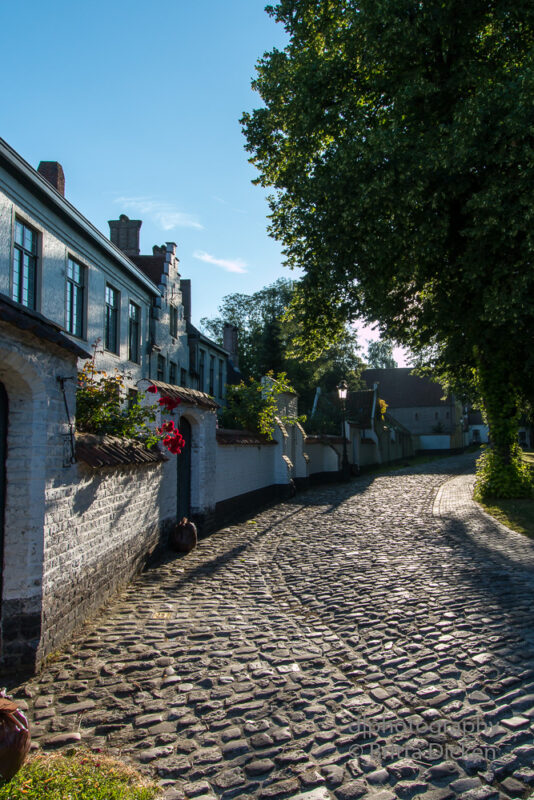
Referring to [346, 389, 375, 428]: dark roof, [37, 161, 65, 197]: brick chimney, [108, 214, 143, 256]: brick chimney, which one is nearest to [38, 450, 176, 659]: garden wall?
[37, 161, 65, 197]: brick chimney

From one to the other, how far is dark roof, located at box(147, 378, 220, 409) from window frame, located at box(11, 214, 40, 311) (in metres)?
5.23

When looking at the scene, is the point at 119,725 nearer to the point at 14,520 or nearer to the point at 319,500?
the point at 14,520

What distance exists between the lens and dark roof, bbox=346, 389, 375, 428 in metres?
35.7

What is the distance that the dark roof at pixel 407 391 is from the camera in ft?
226

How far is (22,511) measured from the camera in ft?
15.1

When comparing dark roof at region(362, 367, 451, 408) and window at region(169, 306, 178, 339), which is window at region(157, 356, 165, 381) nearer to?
window at region(169, 306, 178, 339)

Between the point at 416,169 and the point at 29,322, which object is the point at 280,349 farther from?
the point at 29,322

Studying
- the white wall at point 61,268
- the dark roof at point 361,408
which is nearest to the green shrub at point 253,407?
the white wall at point 61,268

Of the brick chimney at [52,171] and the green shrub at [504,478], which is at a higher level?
the brick chimney at [52,171]

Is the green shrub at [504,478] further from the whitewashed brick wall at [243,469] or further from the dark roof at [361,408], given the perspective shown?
the dark roof at [361,408]

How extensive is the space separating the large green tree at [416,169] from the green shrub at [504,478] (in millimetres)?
130

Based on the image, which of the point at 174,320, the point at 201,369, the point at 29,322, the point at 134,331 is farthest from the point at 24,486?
the point at 201,369

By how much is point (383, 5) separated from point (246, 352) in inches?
1726

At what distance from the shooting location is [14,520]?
15.0ft
